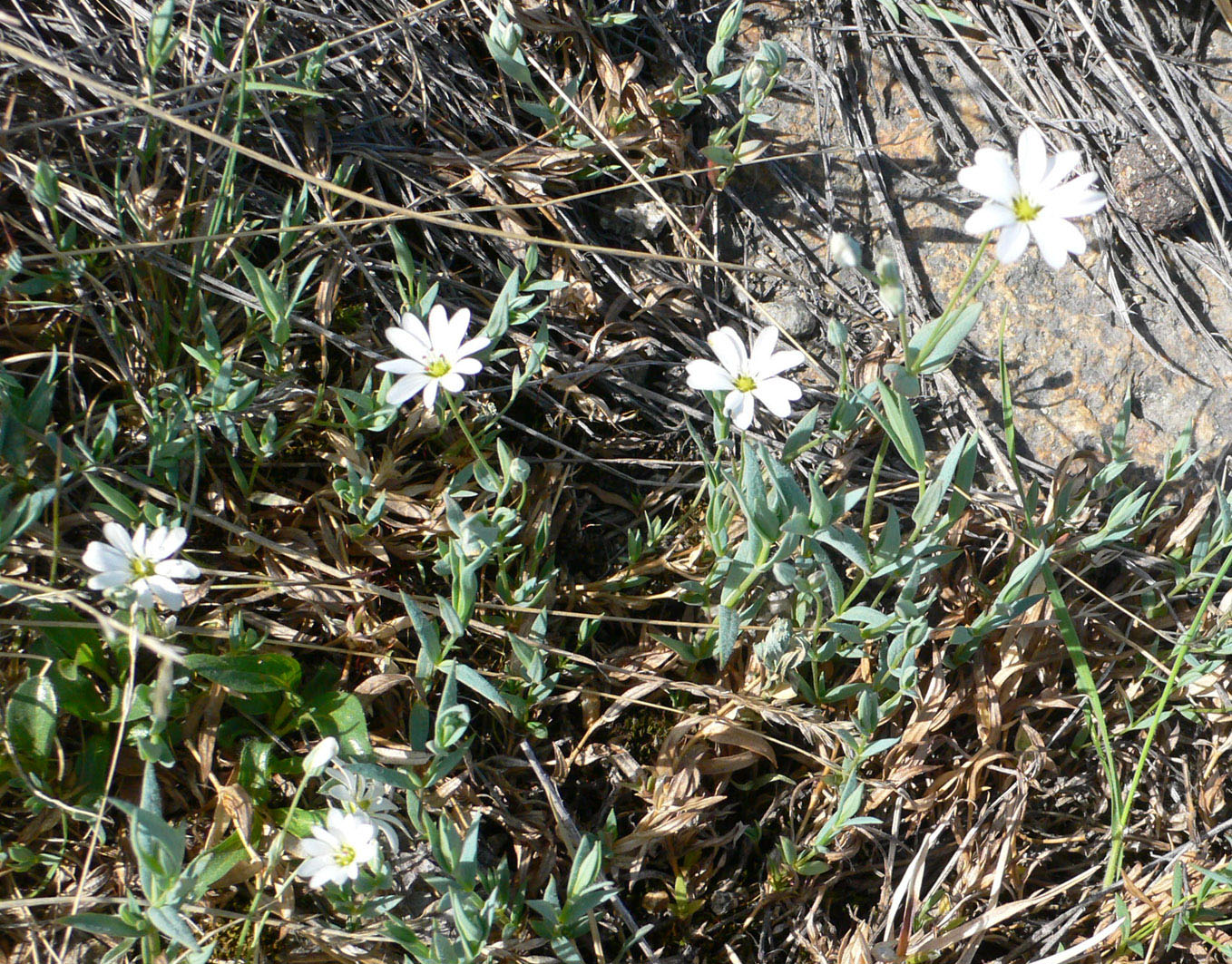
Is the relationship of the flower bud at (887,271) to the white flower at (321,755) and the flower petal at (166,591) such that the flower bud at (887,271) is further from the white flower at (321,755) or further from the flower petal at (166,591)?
the flower petal at (166,591)

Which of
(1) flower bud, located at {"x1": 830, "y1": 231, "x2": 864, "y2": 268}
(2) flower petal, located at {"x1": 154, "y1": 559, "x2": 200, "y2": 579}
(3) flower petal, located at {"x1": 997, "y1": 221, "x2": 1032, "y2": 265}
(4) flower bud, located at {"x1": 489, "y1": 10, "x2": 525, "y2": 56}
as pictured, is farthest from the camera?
(4) flower bud, located at {"x1": 489, "y1": 10, "x2": 525, "y2": 56}

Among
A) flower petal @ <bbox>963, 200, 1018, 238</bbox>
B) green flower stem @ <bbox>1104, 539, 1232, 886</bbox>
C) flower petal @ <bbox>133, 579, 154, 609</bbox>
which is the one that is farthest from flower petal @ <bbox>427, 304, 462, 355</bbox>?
green flower stem @ <bbox>1104, 539, 1232, 886</bbox>

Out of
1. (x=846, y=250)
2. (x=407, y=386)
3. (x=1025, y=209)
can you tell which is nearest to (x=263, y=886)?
(x=407, y=386)

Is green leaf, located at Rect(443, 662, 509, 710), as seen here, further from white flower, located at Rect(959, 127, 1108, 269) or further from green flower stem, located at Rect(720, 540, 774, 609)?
white flower, located at Rect(959, 127, 1108, 269)

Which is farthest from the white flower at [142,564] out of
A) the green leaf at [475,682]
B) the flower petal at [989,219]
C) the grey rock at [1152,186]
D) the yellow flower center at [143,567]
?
the grey rock at [1152,186]

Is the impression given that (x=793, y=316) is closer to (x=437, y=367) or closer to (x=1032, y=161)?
(x=1032, y=161)

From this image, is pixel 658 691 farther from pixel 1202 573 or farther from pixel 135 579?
pixel 1202 573

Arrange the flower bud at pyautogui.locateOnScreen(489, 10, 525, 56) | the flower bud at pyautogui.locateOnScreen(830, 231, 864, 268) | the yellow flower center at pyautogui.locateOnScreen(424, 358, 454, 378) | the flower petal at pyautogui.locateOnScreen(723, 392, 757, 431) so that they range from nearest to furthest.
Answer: the flower bud at pyautogui.locateOnScreen(830, 231, 864, 268) < the flower petal at pyautogui.locateOnScreen(723, 392, 757, 431) < the yellow flower center at pyautogui.locateOnScreen(424, 358, 454, 378) < the flower bud at pyautogui.locateOnScreen(489, 10, 525, 56)
